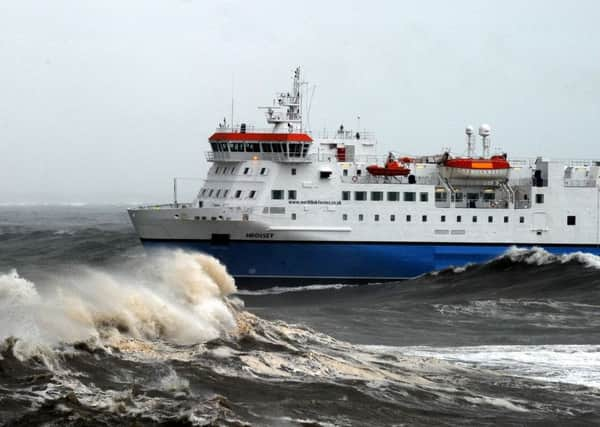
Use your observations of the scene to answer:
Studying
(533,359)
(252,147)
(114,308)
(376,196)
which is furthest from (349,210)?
(114,308)

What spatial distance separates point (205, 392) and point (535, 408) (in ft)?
15.3

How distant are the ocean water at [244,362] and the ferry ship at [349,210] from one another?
356 inches

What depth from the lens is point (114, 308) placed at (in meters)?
15.3

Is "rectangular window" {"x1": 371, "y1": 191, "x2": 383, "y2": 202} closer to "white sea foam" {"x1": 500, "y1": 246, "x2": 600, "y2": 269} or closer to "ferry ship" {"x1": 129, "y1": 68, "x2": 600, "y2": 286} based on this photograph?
"ferry ship" {"x1": 129, "y1": 68, "x2": 600, "y2": 286}

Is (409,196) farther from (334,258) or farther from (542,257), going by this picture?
(542,257)

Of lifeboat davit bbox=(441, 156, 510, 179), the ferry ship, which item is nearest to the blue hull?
the ferry ship

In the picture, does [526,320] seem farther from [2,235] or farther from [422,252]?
[2,235]

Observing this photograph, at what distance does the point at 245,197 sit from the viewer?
33.4 metres

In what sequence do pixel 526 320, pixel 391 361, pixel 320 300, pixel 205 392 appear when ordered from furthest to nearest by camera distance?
1. pixel 320 300
2. pixel 526 320
3. pixel 391 361
4. pixel 205 392

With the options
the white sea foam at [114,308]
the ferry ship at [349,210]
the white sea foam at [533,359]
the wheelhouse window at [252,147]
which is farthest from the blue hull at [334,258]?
the white sea foam at [533,359]

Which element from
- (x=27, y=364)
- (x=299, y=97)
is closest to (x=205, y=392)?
(x=27, y=364)

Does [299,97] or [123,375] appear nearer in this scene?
[123,375]

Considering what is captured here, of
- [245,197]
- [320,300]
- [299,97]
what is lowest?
[320,300]

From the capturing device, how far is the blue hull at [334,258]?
3284 centimetres
